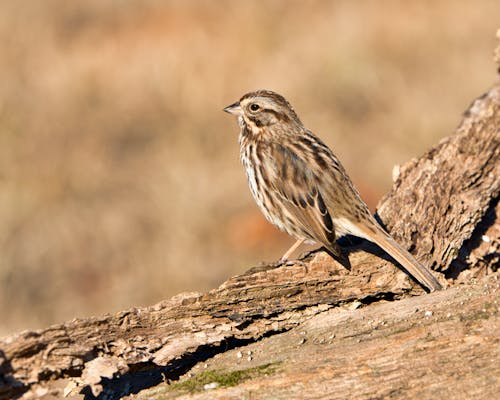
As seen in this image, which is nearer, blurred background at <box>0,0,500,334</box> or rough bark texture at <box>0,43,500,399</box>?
rough bark texture at <box>0,43,500,399</box>

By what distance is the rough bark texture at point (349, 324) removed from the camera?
562 centimetres

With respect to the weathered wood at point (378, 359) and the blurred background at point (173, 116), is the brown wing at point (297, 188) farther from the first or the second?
the blurred background at point (173, 116)

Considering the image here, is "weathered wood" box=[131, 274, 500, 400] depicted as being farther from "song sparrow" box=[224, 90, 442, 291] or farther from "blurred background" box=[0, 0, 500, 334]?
"blurred background" box=[0, 0, 500, 334]

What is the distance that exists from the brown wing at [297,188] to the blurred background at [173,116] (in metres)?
3.18

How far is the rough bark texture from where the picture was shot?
18.5ft

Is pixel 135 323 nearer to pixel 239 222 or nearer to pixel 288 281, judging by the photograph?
pixel 288 281

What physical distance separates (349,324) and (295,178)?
1.82 meters

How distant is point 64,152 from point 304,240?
6.68m

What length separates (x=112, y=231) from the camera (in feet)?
39.9

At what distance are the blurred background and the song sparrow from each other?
3010 millimetres

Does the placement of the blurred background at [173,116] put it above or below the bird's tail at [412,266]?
above

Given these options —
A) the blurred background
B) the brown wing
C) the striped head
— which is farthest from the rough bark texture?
the blurred background

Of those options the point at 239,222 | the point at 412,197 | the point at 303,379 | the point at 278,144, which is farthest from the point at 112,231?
the point at 303,379

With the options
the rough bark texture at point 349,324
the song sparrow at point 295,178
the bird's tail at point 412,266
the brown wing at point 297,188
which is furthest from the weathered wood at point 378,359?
the brown wing at point 297,188
